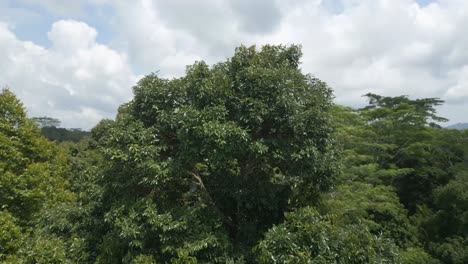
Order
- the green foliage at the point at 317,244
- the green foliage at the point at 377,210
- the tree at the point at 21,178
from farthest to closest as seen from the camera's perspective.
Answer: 1. the green foliage at the point at 377,210
2. the tree at the point at 21,178
3. the green foliage at the point at 317,244

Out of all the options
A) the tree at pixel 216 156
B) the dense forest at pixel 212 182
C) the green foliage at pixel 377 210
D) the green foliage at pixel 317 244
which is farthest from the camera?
the green foliage at pixel 377 210

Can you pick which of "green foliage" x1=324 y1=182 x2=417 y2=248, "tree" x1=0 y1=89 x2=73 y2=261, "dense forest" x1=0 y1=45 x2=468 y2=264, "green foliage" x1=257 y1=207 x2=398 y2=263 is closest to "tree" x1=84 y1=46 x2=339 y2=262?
"dense forest" x1=0 y1=45 x2=468 y2=264

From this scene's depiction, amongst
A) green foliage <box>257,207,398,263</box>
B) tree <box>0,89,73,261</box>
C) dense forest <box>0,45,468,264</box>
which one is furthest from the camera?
tree <box>0,89,73,261</box>

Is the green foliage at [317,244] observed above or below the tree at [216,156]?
below

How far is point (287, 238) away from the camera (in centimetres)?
623

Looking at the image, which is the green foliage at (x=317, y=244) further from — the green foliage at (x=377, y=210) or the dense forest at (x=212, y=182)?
the green foliage at (x=377, y=210)

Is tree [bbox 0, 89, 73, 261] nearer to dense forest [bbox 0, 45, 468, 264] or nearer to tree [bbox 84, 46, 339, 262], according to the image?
dense forest [bbox 0, 45, 468, 264]

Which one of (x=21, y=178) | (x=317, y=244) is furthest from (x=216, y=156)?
(x=21, y=178)

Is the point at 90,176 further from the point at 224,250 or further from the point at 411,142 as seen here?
the point at 411,142

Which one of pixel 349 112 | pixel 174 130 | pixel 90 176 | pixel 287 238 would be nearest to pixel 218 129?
pixel 174 130

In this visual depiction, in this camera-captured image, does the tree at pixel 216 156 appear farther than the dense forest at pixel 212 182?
Yes

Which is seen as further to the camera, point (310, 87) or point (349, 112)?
point (349, 112)

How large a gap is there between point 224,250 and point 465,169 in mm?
15576

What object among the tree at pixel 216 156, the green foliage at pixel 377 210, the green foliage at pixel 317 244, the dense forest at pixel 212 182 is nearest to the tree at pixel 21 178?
the dense forest at pixel 212 182
